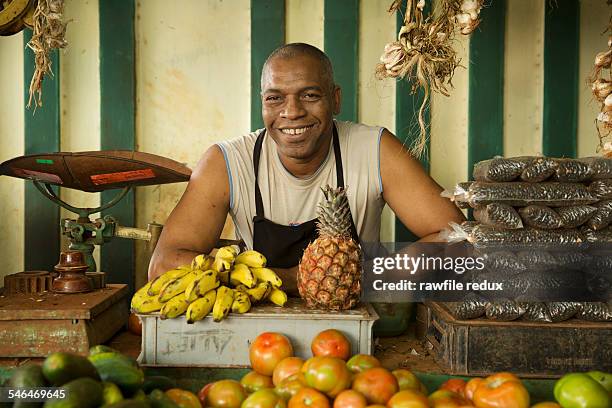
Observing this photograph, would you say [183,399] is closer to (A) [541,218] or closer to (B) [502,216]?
(B) [502,216]

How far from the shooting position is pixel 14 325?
7.86 ft

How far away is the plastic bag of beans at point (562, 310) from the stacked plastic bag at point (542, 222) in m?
0.01

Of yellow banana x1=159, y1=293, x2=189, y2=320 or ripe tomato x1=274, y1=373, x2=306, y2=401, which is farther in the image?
yellow banana x1=159, y1=293, x2=189, y2=320

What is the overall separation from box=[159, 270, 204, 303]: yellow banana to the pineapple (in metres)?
0.41

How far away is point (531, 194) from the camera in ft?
7.83

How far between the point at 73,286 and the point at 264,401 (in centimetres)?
143

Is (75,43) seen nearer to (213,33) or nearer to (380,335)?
Answer: (213,33)

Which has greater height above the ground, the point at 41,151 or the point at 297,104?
the point at 297,104

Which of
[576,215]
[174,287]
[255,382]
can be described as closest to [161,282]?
[174,287]

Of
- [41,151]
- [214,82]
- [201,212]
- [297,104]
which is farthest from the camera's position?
[214,82]

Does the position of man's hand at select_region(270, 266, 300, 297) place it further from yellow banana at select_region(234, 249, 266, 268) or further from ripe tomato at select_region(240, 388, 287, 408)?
ripe tomato at select_region(240, 388, 287, 408)

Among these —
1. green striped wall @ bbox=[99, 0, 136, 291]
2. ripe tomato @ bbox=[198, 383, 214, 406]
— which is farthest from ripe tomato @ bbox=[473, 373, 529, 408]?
green striped wall @ bbox=[99, 0, 136, 291]

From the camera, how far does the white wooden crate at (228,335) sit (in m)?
2.21

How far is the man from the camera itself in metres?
3.25
